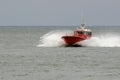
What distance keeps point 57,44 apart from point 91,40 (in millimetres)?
5156

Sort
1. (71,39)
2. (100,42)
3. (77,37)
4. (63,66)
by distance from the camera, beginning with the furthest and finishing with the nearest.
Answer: (100,42) → (71,39) → (77,37) → (63,66)

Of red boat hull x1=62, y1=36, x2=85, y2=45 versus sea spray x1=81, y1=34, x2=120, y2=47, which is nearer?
red boat hull x1=62, y1=36, x2=85, y2=45

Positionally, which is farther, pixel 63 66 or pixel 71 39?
pixel 71 39

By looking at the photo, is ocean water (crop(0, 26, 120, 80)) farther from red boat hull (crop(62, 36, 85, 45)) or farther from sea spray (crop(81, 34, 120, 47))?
sea spray (crop(81, 34, 120, 47))

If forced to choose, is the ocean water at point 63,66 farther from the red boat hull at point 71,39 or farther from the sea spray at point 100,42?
the sea spray at point 100,42

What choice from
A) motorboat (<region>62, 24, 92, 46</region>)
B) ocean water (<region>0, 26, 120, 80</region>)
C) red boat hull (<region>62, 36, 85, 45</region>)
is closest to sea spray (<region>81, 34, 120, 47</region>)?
motorboat (<region>62, 24, 92, 46</region>)

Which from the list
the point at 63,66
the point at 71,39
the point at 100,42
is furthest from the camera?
the point at 100,42

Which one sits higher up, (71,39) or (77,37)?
(77,37)

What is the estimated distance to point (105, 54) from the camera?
222 ft

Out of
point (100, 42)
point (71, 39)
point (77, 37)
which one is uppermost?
point (77, 37)

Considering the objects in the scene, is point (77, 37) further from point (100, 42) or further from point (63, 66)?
point (63, 66)

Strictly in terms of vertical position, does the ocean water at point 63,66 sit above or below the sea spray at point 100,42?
above

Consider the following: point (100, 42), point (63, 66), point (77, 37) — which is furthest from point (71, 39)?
point (63, 66)

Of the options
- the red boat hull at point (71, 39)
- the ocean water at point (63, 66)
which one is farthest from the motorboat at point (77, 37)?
the ocean water at point (63, 66)
